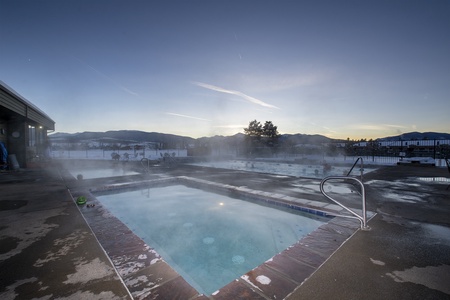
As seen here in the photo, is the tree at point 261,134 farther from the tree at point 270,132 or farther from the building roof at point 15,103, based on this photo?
the building roof at point 15,103

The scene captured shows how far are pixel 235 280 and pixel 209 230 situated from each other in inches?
118

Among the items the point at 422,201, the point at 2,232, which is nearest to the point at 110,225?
the point at 2,232

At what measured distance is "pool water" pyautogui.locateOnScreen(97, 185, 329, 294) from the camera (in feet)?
10.9

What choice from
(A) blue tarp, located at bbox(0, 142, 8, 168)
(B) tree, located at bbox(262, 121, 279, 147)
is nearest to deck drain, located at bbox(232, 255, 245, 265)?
(A) blue tarp, located at bbox(0, 142, 8, 168)

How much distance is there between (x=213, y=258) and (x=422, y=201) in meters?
5.18

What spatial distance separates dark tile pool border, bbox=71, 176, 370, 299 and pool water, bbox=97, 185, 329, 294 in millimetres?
1084

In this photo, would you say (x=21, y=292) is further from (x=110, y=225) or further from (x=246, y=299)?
(x=246, y=299)

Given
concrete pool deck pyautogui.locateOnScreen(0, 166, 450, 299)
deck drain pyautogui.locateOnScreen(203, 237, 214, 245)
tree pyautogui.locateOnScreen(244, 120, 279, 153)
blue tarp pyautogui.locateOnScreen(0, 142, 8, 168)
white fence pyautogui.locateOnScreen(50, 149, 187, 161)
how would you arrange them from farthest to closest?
tree pyautogui.locateOnScreen(244, 120, 279, 153), white fence pyautogui.locateOnScreen(50, 149, 187, 161), blue tarp pyautogui.locateOnScreen(0, 142, 8, 168), deck drain pyautogui.locateOnScreen(203, 237, 214, 245), concrete pool deck pyautogui.locateOnScreen(0, 166, 450, 299)

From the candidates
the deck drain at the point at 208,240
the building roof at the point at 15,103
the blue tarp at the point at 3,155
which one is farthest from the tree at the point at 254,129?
the deck drain at the point at 208,240

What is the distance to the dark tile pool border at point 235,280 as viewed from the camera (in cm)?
165

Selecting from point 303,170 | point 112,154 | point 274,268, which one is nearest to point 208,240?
point 274,268

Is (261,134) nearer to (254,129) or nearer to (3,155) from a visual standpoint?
(254,129)

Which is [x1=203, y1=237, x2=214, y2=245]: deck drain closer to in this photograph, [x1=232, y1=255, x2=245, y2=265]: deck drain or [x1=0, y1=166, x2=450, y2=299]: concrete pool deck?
[x1=232, y1=255, x2=245, y2=265]: deck drain

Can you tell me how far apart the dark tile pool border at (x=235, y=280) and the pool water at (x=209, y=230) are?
1.08m
